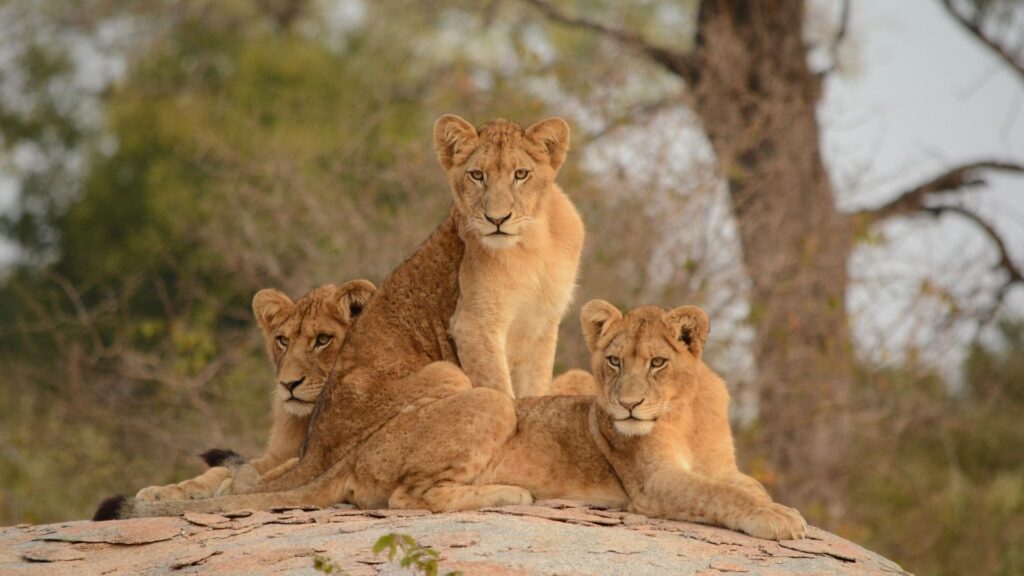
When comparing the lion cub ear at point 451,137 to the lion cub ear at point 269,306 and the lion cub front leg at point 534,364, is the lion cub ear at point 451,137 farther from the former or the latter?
the lion cub ear at point 269,306

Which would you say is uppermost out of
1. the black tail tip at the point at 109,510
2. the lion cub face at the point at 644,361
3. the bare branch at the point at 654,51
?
the bare branch at the point at 654,51

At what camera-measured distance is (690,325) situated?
6.19 m

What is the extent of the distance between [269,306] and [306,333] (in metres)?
0.35

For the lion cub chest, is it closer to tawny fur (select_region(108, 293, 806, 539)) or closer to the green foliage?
tawny fur (select_region(108, 293, 806, 539))

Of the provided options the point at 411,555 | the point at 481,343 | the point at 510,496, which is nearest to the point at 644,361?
the point at 510,496

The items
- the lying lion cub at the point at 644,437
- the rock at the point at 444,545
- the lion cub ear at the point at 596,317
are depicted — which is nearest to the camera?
the rock at the point at 444,545

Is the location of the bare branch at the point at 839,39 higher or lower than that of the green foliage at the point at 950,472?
higher

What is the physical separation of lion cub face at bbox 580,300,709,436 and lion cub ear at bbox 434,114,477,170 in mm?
1160

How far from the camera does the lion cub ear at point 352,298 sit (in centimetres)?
712

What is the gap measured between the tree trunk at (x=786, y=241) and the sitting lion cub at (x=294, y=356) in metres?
5.57

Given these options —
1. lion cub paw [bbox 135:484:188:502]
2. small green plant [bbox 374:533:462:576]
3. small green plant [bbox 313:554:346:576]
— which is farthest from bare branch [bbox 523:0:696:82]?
small green plant [bbox 374:533:462:576]

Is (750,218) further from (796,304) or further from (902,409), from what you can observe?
(902,409)

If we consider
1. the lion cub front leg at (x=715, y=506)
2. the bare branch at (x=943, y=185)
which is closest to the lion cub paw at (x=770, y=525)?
the lion cub front leg at (x=715, y=506)

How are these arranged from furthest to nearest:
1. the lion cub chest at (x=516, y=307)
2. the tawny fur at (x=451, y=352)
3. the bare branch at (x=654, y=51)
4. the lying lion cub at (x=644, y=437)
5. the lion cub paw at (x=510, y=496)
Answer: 1. the bare branch at (x=654, y=51)
2. the lion cub chest at (x=516, y=307)
3. the tawny fur at (x=451, y=352)
4. the lion cub paw at (x=510, y=496)
5. the lying lion cub at (x=644, y=437)
